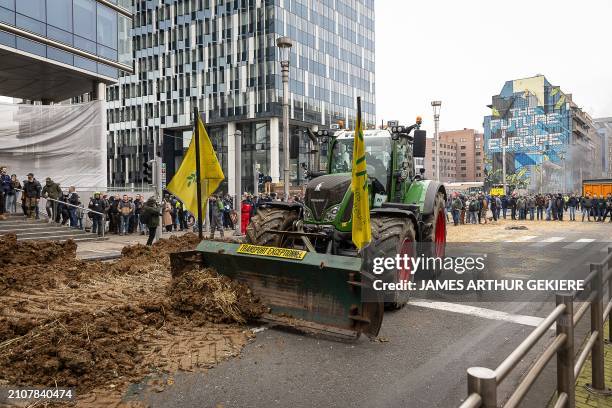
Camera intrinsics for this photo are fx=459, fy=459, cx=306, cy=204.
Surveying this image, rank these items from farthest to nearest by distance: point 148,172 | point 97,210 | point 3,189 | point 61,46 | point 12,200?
point 61,46
point 97,210
point 148,172
point 12,200
point 3,189

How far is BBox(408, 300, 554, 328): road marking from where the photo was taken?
252 inches

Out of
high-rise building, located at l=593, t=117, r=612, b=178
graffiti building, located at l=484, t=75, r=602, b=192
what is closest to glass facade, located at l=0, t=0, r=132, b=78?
graffiti building, located at l=484, t=75, r=602, b=192

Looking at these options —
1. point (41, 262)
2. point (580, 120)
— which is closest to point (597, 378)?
point (41, 262)

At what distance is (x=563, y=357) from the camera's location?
2875 mm

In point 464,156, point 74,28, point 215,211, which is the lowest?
point 215,211

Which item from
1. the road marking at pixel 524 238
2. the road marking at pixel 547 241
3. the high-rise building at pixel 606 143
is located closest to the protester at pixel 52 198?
the road marking at pixel 524 238

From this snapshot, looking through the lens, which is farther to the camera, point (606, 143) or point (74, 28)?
point (606, 143)

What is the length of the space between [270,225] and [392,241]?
6.71ft

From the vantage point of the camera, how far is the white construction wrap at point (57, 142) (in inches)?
890

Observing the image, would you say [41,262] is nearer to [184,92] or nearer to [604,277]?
[604,277]

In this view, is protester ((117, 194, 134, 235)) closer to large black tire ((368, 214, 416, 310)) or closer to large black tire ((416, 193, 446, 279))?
large black tire ((416, 193, 446, 279))

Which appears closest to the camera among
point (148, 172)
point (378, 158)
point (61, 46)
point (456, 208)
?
point (378, 158)

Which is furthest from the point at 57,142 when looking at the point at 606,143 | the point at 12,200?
the point at 606,143

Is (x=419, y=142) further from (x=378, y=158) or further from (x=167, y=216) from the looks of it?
(x=167, y=216)
